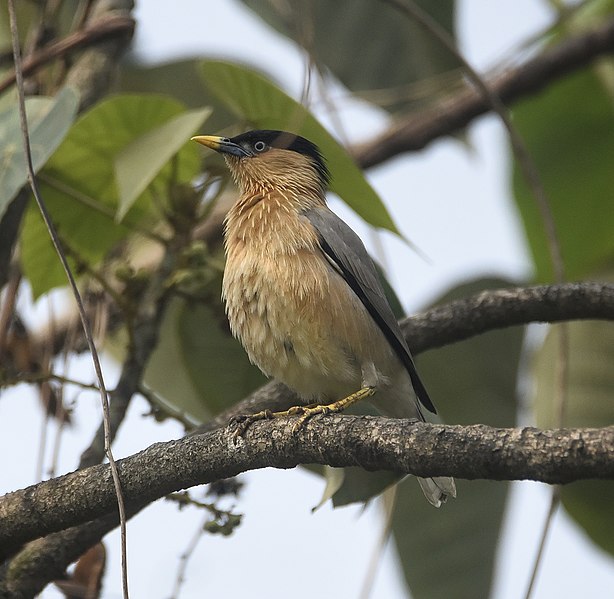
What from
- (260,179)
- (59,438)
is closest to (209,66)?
(260,179)

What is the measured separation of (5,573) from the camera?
3.02 m

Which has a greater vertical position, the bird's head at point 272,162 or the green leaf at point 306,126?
the bird's head at point 272,162

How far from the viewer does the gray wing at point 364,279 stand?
3.48 meters

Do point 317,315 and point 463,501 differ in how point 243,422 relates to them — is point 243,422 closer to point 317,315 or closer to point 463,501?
point 317,315

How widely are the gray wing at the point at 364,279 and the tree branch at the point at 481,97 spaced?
4.76 feet

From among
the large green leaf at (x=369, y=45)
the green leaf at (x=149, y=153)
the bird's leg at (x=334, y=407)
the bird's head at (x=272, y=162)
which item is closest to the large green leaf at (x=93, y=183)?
the green leaf at (x=149, y=153)

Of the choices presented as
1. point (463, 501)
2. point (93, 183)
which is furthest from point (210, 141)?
point (463, 501)

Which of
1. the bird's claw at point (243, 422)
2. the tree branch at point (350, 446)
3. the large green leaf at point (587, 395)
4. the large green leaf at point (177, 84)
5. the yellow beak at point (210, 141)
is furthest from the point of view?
the large green leaf at point (177, 84)

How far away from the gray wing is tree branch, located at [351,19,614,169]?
4.76 ft

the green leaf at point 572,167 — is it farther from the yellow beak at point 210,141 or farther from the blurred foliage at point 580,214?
the yellow beak at point 210,141

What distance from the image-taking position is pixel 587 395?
4.49 m

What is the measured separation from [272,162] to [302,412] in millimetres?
1531

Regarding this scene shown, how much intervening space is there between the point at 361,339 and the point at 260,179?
108cm

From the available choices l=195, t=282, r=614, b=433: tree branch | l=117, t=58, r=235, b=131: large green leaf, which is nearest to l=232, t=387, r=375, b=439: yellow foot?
l=195, t=282, r=614, b=433: tree branch
